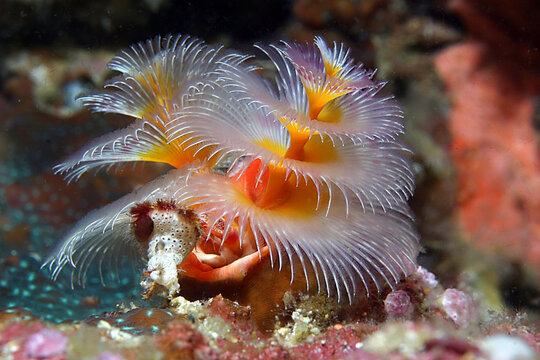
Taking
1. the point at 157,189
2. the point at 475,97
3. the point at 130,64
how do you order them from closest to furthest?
the point at 157,189 < the point at 130,64 < the point at 475,97

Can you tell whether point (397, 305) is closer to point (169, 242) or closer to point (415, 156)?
point (415, 156)

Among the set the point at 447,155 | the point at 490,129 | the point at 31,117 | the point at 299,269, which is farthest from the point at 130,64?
the point at 490,129

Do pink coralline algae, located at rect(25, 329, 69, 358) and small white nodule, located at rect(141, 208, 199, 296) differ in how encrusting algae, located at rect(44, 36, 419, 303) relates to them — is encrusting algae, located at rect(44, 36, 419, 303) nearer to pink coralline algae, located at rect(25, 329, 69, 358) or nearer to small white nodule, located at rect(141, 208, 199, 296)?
small white nodule, located at rect(141, 208, 199, 296)

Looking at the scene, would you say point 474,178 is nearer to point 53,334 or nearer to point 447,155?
point 447,155

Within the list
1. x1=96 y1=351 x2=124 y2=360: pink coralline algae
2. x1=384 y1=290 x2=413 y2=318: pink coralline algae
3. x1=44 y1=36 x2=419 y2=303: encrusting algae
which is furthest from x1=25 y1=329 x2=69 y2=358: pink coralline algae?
x1=384 y1=290 x2=413 y2=318: pink coralline algae

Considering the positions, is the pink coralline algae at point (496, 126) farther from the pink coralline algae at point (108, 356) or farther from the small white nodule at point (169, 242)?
the pink coralline algae at point (108, 356)

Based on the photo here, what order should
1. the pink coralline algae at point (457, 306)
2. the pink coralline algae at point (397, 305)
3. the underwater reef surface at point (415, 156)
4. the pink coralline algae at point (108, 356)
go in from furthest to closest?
1. the underwater reef surface at point (415, 156)
2. the pink coralline algae at point (457, 306)
3. the pink coralline algae at point (397, 305)
4. the pink coralline algae at point (108, 356)

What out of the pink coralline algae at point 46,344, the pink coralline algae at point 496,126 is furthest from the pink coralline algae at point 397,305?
the pink coralline algae at point 46,344
